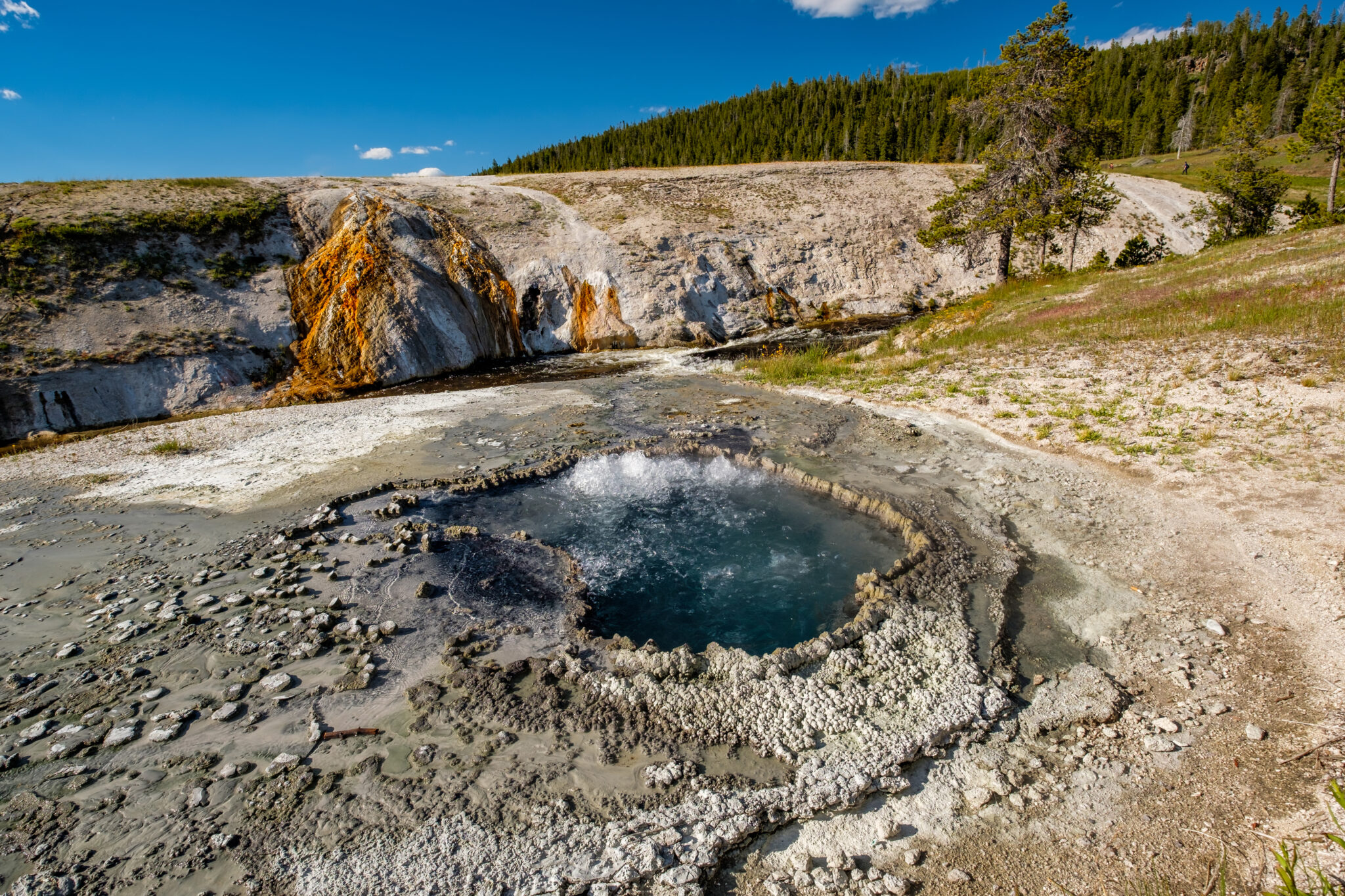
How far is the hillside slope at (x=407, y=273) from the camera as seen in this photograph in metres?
19.4

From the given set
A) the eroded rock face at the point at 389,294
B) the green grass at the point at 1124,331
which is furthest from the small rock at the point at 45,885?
the eroded rock face at the point at 389,294

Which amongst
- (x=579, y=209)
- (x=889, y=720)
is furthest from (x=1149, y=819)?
(x=579, y=209)

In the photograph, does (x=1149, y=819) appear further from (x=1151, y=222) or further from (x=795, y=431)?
(x=1151, y=222)

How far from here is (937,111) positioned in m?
87.3

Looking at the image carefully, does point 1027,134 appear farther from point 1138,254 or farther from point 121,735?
point 121,735

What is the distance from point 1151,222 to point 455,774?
47.8m

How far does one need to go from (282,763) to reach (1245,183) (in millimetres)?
44958

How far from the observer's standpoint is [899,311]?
33.0 meters

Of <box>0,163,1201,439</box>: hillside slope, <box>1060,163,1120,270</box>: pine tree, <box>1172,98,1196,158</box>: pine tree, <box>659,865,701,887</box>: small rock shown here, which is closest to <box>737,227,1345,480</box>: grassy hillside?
<box>1060,163,1120,270</box>: pine tree

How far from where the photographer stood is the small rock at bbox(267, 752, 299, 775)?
4754 millimetres

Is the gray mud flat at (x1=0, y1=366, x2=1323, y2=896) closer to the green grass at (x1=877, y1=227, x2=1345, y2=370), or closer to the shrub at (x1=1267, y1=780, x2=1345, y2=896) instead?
the shrub at (x1=1267, y1=780, x2=1345, y2=896)

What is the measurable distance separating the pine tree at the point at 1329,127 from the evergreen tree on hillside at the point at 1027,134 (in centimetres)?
1991

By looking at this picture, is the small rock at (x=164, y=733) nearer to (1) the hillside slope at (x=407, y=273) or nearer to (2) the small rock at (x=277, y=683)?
(2) the small rock at (x=277, y=683)

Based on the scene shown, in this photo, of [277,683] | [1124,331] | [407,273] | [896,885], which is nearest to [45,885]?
[277,683]
